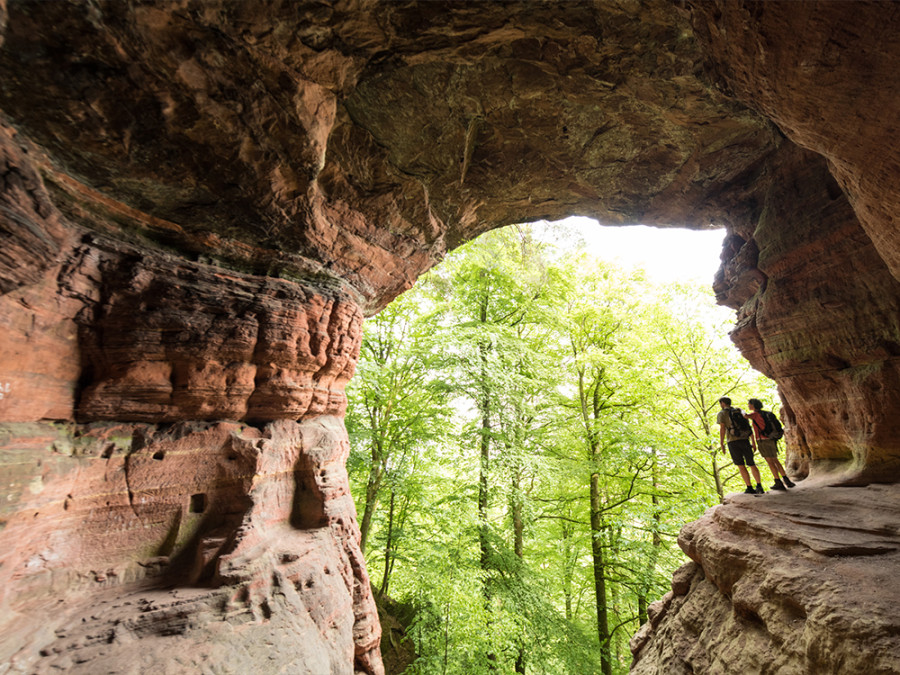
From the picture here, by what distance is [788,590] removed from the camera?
12.1 feet

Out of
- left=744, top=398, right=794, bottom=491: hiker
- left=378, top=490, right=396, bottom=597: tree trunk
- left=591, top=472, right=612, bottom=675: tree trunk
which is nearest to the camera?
left=744, top=398, right=794, bottom=491: hiker

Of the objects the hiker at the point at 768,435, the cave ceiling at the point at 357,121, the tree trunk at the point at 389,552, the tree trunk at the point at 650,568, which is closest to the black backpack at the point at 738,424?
the hiker at the point at 768,435

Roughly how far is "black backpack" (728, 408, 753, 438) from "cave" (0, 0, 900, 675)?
114cm

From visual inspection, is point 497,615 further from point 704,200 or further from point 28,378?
point 704,200

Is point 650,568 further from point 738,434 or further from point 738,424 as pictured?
point 738,424

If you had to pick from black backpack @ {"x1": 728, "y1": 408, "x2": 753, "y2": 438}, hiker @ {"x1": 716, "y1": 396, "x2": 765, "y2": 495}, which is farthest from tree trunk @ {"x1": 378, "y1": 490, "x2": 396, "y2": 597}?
black backpack @ {"x1": 728, "y1": 408, "x2": 753, "y2": 438}

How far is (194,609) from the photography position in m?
4.05

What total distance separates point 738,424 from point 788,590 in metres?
3.53

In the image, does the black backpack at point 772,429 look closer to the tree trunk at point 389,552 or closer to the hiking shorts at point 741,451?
the hiking shorts at point 741,451

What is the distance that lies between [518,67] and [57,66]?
5.28 metres

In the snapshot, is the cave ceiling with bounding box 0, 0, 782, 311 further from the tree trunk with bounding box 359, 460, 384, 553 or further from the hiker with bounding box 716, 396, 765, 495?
the tree trunk with bounding box 359, 460, 384, 553

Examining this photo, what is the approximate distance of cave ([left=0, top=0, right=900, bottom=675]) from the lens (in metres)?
3.39

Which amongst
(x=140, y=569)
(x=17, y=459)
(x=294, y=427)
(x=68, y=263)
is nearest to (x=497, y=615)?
(x=294, y=427)

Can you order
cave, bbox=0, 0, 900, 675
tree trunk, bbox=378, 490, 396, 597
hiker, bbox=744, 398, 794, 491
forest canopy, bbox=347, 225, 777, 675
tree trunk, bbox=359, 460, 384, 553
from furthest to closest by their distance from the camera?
1. tree trunk, bbox=378, 490, 396, 597
2. tree trunk, bbox=359, 460, 384, 553
3. forest canopy, bbox=347, 225, 777, 675
4. hiker, bbox=744, 398, 794, 491
5. cave, bbox=0, 0, 900, 675
